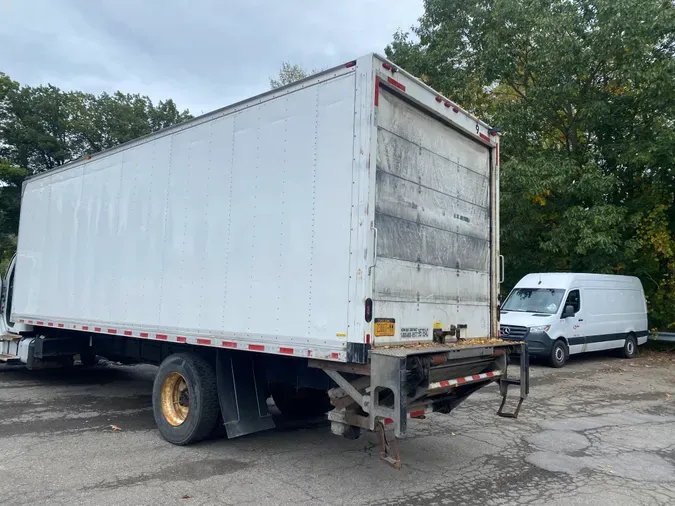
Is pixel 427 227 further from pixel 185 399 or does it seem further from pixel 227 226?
pixel 185 399

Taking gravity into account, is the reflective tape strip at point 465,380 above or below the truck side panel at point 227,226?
below

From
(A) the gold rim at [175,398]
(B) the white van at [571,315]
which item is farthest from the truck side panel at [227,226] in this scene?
(B) the white van at [571,315]

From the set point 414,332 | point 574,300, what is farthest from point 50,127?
point 414,332

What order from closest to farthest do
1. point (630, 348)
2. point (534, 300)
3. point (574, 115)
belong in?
1. point (534, 300)
2. point (630, 348)
3. point (574, 115)

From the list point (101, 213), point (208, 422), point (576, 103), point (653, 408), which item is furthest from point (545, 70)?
point (208, 422)

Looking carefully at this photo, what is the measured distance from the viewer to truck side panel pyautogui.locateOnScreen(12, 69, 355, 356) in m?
5.14

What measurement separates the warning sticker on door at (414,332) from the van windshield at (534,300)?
992cm

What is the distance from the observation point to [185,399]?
6.70 metres

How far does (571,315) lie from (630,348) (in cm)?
394

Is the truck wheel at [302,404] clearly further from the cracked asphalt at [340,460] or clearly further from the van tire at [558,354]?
the van tire at [558,354]

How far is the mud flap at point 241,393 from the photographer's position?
6.16 m

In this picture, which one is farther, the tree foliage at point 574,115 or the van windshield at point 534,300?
the tree foliage at point 574,115

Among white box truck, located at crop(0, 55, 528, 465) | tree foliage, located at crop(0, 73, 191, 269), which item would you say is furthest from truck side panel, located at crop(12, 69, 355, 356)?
tree foliage, located at crop(0, 73, 191, 269)

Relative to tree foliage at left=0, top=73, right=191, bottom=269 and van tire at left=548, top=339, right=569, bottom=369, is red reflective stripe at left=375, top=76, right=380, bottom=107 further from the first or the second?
tree foliage at left=0, top=73, right=191, bottom=269
